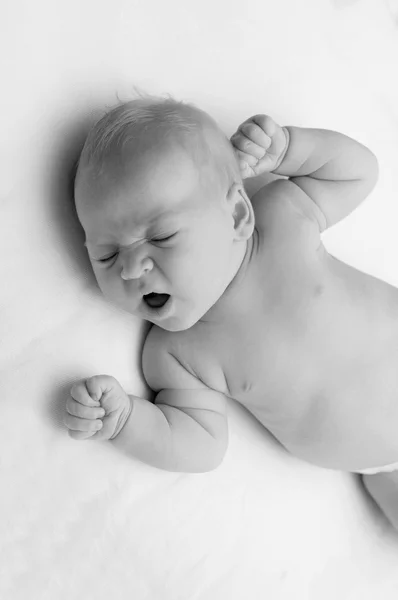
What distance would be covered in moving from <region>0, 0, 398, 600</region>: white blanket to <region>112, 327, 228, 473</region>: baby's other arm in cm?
4

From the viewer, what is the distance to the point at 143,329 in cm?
116

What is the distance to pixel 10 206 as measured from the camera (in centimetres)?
99

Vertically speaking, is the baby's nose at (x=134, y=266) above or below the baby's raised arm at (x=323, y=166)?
below

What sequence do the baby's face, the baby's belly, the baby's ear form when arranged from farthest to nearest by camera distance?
the baby's belly → the baby's ear → the baby's face

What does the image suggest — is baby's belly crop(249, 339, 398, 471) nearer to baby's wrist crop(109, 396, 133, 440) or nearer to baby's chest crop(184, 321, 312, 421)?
baby's chest crop(184, 321, 312, 421)

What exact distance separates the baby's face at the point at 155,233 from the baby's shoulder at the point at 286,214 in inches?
5.0

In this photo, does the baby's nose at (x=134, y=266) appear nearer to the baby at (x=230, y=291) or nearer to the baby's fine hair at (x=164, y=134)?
the baby at (x=230, y=291)

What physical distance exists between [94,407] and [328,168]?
1.89 feet

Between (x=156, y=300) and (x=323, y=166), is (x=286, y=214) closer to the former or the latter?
(x=323, y=166)

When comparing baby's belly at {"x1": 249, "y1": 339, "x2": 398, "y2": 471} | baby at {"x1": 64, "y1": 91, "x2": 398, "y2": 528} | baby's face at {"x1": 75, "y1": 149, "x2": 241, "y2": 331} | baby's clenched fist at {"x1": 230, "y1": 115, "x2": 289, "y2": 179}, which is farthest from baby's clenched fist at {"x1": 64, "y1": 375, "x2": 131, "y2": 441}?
baby's clenched fist at {"x1": 230, "y1": 115, "x2": 289, "y2": 179}

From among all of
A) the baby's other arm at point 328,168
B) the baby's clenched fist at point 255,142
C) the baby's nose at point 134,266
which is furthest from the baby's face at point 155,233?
the baby's other arm at point 328,168

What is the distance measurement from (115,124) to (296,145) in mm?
339

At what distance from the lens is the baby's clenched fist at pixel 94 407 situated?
99 centimetres

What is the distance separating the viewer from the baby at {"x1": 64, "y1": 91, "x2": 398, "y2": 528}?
0.98 metres
